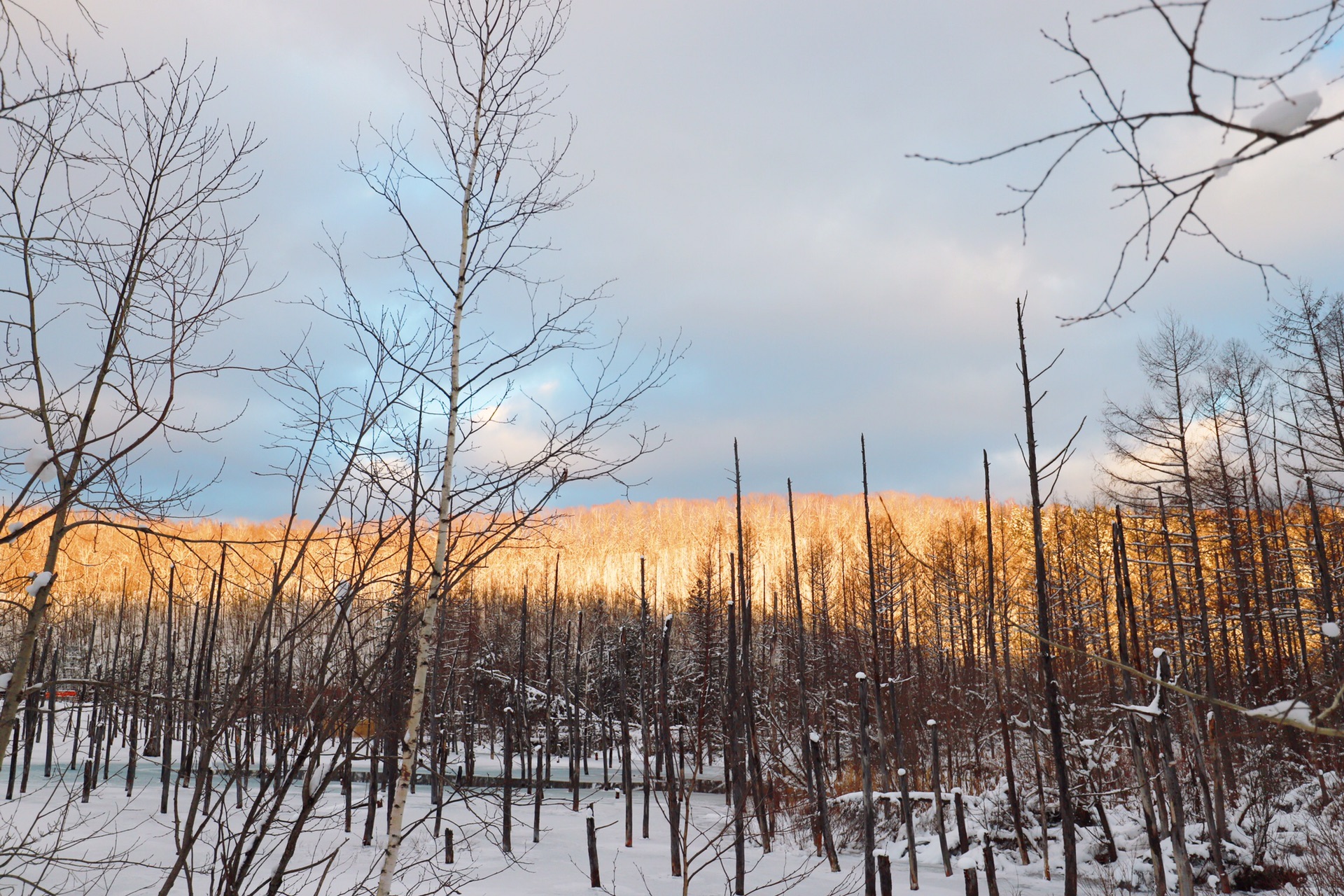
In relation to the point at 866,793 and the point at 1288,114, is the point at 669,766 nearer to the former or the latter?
the point at 866,793

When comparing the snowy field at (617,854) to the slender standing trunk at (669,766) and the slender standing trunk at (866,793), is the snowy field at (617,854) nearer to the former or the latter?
the slender standing trunk at (669,766)

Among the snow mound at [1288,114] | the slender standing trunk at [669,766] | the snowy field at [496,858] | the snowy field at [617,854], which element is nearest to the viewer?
the snow mound at [1288,114]

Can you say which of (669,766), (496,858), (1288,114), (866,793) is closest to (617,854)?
(669,766)

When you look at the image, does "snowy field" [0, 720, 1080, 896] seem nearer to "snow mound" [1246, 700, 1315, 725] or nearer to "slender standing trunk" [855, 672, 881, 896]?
"slender standing trunk" [855, 672, 881, 896]

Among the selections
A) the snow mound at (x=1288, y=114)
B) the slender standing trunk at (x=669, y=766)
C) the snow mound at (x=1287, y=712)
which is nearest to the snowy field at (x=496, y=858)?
the slender standing trunk at (x=669, y=766)

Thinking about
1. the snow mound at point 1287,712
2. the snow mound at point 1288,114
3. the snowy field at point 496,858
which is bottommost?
the snowy field at point 496,858

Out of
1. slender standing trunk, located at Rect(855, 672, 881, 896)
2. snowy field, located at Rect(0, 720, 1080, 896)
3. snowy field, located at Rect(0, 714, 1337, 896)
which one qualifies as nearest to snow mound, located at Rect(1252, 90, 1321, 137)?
snowy field, located at Rect(0, 720, 1080, 896)

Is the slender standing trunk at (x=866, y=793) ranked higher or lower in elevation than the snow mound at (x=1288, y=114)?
lower

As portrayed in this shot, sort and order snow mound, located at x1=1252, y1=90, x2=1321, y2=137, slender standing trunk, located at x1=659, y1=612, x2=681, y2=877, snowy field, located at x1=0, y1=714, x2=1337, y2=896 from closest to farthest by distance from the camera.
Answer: snow mound, located at x1=1252, y1=90, x2=1321, y2=137, slender standing trunk, located at x1=659, y1=612, x2=681, y2=877, snowy field, located at x1=0, y1=714, x2=1337, y2=896

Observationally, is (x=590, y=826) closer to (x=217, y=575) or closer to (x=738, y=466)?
(x=738, y=466)

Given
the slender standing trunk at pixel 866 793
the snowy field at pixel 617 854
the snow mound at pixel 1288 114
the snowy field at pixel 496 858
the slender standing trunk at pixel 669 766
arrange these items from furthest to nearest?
1. the snowy field at pixel 617 854
2. the snowy field at pixel 496 858
3. the slender standing trunk at pixel 866 793
4. the slender standing trunk at pixel 669 766
5. the snow mound at pixel 1288 114

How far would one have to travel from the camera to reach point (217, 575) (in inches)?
133

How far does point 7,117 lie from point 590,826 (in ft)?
40.0

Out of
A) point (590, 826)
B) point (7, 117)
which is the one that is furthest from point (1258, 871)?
point (7, 117)
